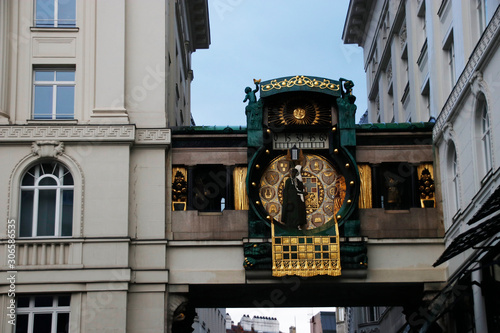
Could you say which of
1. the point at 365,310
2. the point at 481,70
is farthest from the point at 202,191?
the point at 365,310

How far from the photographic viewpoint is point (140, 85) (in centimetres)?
3166

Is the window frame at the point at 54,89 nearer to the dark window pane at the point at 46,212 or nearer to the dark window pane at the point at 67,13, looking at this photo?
the dark window pane at the point at 67,13

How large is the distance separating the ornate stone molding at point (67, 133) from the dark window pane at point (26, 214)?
1793mm

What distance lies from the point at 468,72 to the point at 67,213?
1336 cm

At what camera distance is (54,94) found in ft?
103

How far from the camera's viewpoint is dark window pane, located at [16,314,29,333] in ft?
96.0

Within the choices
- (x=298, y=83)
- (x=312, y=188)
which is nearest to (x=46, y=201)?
(x=312, y=188)

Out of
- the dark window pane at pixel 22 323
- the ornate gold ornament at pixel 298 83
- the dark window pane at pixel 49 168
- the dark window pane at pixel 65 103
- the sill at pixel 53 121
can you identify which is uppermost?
the ornate gold ornament at pixel 298 83

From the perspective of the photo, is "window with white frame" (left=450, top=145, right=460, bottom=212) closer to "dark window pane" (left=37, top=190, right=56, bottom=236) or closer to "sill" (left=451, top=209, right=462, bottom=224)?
"sill" (left=451, top=209, right=462, bottom=224)

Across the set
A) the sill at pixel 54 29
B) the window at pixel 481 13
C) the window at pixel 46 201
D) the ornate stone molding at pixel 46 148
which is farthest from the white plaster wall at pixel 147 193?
the window at pixel 481 13

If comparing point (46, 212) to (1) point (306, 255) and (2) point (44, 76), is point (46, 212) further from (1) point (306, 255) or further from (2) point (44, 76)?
(1) point (306, 255)

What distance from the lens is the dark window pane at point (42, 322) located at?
29.3m

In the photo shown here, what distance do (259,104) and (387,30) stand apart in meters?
15.5

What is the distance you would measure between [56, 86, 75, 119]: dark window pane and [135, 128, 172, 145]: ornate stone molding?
242 centimetres
